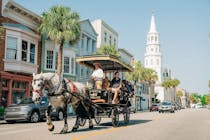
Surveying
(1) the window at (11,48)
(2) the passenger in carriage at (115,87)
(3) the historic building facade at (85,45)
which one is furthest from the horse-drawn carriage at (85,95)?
(3) the historic building facade at (85,45)

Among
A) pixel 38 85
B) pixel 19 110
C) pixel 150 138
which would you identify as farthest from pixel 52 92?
pixel 19 110

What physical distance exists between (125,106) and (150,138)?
5720mm

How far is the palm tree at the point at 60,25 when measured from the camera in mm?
33531

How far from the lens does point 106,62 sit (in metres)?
16.3

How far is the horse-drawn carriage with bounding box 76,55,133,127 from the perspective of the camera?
14414mm

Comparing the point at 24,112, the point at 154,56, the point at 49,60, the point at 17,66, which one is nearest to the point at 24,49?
the point at 17,66

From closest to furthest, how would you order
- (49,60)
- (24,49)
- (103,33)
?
1. (24,49)
2. (49,60)
3. (103,33)

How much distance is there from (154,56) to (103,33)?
259ft

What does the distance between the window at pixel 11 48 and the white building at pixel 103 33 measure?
24311mm

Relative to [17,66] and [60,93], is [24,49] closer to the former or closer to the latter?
[17,66]

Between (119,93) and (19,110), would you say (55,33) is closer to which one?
(19,110)

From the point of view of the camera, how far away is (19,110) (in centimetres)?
2088

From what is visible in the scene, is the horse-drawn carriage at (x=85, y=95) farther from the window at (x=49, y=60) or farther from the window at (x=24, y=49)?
the window at (x=49, y=60)

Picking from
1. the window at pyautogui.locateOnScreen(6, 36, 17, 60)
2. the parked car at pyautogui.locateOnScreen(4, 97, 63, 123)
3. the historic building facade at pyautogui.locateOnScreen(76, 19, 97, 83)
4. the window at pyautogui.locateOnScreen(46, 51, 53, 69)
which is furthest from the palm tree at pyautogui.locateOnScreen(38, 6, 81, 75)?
the parked car at pyautogui.locateOnScreen(4, 97, 63, 123)
